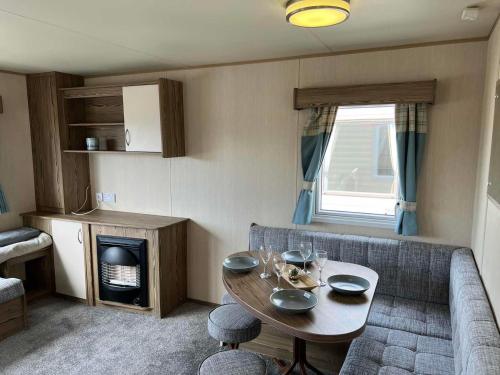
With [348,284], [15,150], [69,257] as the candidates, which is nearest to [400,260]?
[348,284]

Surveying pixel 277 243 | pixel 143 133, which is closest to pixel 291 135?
pixel 277 243

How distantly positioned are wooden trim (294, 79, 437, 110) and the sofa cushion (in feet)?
9.78

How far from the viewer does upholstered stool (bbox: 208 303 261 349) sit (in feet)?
7.68

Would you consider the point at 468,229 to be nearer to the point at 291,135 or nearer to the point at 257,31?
the point at 291,135

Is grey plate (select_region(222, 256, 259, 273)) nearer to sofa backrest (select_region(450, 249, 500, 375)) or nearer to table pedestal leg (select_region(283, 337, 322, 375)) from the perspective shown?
table pedestal leg (select_region(283, 337, 322, 375))

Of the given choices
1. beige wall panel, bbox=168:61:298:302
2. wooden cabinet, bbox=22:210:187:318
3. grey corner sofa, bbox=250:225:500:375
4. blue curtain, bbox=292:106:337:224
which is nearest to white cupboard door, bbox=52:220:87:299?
wooden cabinet, bbox=22:210:187:318

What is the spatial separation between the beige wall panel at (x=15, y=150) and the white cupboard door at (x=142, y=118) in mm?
1290

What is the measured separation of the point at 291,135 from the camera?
128 inches

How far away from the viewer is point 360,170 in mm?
3102

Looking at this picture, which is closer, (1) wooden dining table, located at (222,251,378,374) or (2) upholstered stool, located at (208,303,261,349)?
(1) wooden dining table, located at (222,251,378,374)

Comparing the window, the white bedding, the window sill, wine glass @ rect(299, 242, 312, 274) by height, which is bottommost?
the white bedding

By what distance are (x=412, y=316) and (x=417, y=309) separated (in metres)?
0.13

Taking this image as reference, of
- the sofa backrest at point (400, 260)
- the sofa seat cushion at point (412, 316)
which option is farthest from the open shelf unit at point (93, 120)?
the sofa seat cushion at point (412, 316)

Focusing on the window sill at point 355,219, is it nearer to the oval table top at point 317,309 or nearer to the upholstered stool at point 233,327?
the oval table top at point 317,309
